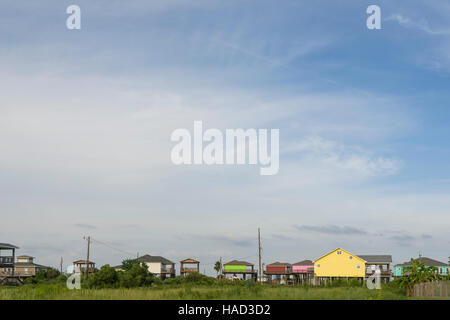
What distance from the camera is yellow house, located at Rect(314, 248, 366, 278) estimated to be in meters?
92.8

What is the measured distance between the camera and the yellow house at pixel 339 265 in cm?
9281

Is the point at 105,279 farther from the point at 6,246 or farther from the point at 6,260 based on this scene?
the point at 6,246

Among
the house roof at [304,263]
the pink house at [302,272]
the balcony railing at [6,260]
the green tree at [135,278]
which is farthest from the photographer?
the house roof at [304,263]

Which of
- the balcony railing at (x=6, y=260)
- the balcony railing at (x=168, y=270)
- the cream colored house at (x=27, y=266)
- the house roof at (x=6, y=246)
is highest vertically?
the house roof at (x=6, y=246)

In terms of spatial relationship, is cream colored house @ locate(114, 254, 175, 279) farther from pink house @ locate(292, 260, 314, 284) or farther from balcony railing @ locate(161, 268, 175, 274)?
pink house @ locate(292, 260, 314, 284)

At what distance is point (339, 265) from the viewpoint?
93562mm

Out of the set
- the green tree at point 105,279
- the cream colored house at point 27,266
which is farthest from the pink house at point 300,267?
the green tree at point 105,279

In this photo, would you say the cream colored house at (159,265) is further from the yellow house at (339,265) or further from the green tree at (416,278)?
the green tree at (416,278)

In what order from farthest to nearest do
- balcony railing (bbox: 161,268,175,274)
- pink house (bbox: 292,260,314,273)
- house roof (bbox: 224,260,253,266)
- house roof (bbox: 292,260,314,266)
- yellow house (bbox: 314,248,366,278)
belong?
balcony railing (bbox: 161,268,175,274) < house roof (bbox: 224,260,253,266) < house roof (bbox: 292,260,314,266) < pink house (bbox: 292,260,314,273) < yellow house (bbox: 314,248,366,278)

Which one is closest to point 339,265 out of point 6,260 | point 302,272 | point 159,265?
point 302,272

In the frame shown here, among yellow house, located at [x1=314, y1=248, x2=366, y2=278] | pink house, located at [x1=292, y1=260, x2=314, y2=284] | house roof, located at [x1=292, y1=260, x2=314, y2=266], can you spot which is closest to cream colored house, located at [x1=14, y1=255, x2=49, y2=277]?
pink house, located at [x1=292, y1=260, x2=314, y2=284]
